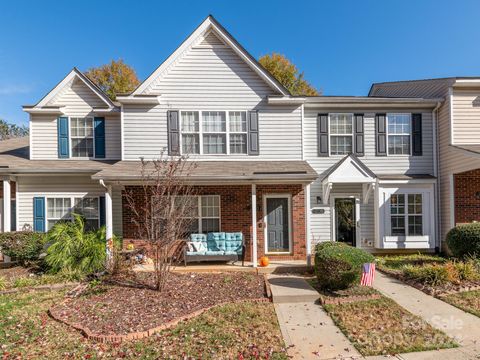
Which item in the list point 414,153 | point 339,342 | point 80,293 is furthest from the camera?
point 414,153

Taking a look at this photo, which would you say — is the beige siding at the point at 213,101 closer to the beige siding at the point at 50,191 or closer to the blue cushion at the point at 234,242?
the beige siding at the point at 50,191

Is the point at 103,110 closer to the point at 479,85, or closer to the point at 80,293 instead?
the point at 80,293

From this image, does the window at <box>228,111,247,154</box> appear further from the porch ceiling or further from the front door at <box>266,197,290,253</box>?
the front door at <box>266,197,290,253</box>

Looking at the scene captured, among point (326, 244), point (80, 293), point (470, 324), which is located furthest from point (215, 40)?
point (470, 324)

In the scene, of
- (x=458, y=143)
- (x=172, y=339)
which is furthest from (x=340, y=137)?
(x=172, y=339)

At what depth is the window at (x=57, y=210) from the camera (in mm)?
10617

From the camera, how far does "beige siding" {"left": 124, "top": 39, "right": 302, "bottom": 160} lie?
407 inches

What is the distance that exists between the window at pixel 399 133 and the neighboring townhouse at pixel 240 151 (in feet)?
0.12

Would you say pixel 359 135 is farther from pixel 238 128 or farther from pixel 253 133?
pixel 238 128

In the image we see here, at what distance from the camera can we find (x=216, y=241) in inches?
387

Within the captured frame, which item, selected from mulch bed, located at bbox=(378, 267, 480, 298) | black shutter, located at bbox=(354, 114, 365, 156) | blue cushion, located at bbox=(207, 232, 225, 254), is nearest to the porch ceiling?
blue cushion, located at bbox=(207, 232, 225, 254)

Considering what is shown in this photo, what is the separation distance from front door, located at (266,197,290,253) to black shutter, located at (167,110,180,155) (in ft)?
12.3

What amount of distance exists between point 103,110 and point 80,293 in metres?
6.71

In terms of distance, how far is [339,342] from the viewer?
184 inches
